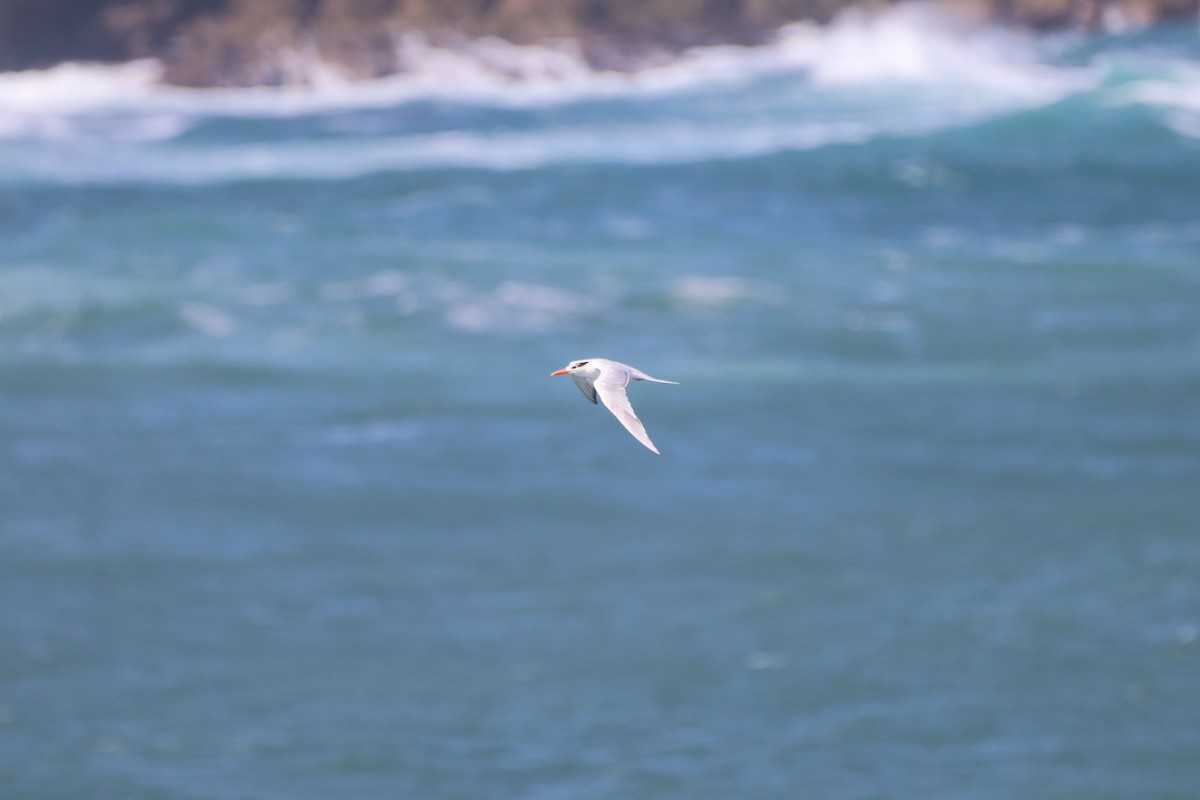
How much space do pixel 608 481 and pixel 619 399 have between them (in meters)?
13.0

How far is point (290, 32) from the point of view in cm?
4569

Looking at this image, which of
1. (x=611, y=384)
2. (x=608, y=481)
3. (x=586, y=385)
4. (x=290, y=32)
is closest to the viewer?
(x=611, y=384)

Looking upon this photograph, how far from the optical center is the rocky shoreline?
45812 millimetres

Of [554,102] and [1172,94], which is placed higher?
[554,102]

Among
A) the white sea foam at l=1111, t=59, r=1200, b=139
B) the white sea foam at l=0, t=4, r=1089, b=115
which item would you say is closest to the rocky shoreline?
the white sea foam at l=0, t=4, r=1089, b=115

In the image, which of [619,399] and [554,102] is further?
[554,102]

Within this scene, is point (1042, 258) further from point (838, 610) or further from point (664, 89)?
point (664, 89)

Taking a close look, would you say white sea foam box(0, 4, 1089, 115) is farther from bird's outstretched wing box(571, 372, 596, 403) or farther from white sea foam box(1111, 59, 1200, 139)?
bird's outstretched wing box(571, 372, 596, 403)

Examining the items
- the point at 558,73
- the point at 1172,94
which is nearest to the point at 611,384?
the point at 1172,94

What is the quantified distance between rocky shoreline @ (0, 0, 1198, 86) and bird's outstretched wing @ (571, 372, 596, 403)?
41131 mm

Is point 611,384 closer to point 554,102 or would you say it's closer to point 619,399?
point 619,399

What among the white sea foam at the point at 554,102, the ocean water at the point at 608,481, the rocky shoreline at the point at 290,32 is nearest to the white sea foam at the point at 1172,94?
the white sea foam at the point at 554,102

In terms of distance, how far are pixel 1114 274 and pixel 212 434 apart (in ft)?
42.3

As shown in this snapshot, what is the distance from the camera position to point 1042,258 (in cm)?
2664
